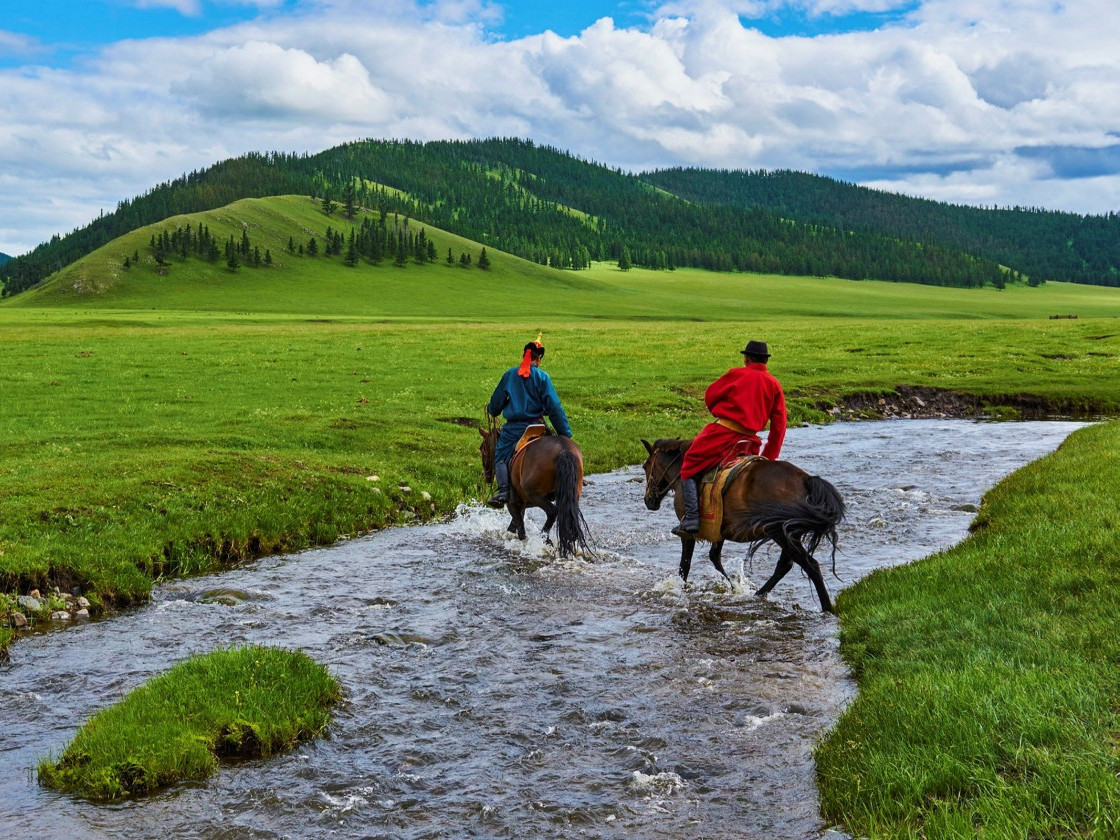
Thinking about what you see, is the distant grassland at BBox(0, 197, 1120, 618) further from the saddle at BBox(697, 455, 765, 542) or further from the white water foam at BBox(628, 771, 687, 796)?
the white water foam at BBox(628, 771, 687, 796)

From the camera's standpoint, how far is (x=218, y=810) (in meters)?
7.03

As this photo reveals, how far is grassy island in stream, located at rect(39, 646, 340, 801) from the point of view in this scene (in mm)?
7398

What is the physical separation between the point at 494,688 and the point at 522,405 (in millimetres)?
7517

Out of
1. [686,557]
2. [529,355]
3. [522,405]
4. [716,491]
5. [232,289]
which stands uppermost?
[232,289]

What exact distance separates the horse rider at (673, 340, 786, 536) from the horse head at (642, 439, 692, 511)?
0.85 metres

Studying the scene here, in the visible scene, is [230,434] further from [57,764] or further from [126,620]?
[57,764]

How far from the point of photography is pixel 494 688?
9539 mm

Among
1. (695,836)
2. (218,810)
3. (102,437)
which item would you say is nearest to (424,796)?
(218,810)

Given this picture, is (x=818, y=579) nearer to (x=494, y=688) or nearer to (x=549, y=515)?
(x=494, y=688)

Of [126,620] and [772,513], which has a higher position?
[772,513]

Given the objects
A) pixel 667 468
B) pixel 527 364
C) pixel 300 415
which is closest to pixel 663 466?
pixel 667 468

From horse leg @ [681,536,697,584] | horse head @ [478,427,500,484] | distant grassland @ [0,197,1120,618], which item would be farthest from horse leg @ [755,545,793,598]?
distant grassland @ [0,197,1120,618]

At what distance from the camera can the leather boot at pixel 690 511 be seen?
13203 millimetres

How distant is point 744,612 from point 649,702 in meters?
3.65
